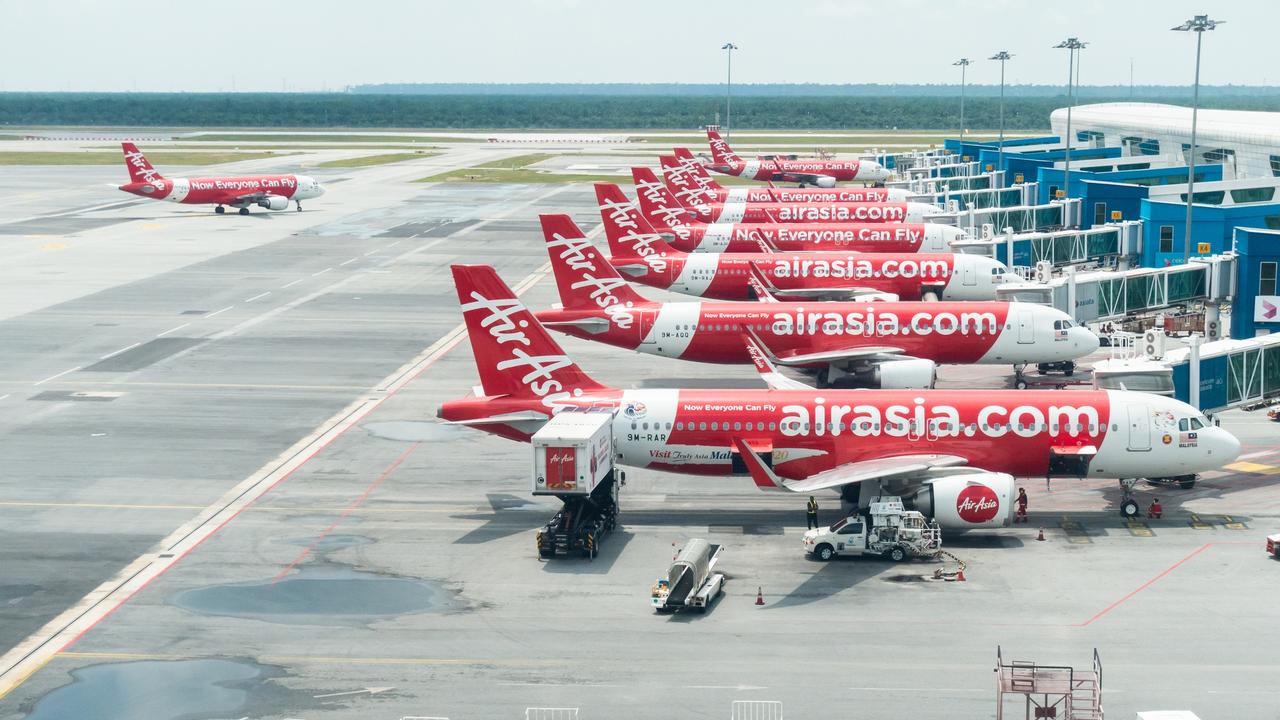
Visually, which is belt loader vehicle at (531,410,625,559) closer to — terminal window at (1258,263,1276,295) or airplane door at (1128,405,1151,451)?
airplane door at (1128,405,1151,451)

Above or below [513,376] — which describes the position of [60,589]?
below

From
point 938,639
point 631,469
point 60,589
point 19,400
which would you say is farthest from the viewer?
point 19,400

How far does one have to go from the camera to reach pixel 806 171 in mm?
180250

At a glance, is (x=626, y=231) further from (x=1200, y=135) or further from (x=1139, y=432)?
(x=1200, y=135)

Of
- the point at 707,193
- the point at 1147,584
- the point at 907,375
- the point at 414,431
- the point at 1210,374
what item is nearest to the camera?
the point at 1147,584

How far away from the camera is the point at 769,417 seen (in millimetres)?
46938

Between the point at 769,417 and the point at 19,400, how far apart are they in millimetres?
38923

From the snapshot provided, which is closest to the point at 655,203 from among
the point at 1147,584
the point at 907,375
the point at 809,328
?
the point at 809,328

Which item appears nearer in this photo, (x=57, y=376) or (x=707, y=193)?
(x=57, y=376)

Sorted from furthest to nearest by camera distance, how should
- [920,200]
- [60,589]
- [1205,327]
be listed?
[920,200] → [1205,327] → [60,589]

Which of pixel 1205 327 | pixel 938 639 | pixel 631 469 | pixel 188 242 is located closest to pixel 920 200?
pixel 1205 327

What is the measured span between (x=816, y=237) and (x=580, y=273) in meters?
34.8

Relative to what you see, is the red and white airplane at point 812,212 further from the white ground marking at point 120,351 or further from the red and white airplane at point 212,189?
the red and white airplane at point 212,189

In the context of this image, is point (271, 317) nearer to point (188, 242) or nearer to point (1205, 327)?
point (188, 242)
